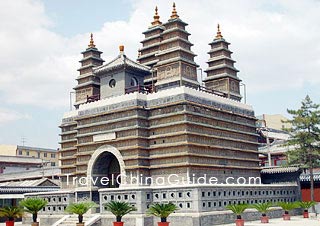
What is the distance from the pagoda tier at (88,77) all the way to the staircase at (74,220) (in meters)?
15.2

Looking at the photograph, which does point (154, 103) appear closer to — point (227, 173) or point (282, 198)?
point (227, 173)

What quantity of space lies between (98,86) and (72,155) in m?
8.19

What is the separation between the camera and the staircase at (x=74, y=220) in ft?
120

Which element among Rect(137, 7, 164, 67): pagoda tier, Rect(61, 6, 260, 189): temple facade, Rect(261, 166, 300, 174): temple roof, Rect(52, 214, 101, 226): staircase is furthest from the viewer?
Rect(137, 7, 164, 67): pagoda tier

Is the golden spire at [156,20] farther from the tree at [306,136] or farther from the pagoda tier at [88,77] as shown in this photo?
the tree at [306,136]

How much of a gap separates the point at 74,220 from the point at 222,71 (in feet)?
73.5

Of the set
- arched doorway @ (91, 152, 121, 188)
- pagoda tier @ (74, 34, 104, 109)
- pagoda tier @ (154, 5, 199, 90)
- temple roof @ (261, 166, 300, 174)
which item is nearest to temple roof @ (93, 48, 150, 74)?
pagoda tier @ (154, 5, 199, 90)

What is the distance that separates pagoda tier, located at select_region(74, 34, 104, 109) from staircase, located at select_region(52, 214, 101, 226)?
1519 cm

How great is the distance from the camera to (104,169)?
43.5 m

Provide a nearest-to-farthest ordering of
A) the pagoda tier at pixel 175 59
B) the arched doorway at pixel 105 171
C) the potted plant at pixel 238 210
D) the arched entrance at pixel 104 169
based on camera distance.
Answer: the potted plant at pixel 238 210 → the arched entrance at pixel 104 169 → the pagoda tier at pixel 175 59 → the arched doorway at pixel 105 171

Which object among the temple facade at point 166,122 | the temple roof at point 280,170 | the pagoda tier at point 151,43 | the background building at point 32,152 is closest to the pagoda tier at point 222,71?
the temple facade at point 166,122

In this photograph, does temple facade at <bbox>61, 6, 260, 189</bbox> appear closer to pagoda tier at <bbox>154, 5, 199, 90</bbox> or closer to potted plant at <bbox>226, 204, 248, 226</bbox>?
pagoda tier at <bbox>154, 5, 199, 90</bbox>

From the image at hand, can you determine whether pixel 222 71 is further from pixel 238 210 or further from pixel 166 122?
pixel 238 210

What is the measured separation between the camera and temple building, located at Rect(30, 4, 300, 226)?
36188 mm
